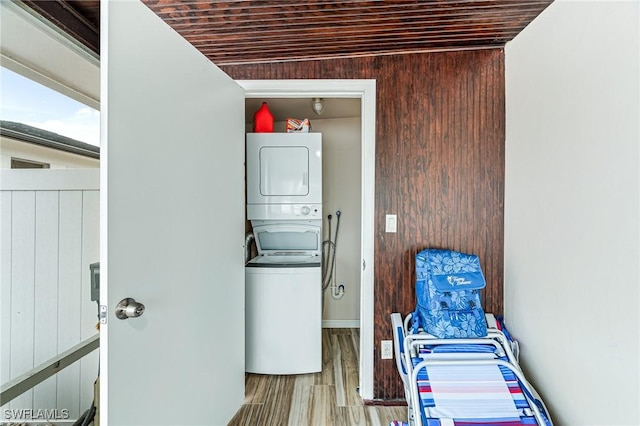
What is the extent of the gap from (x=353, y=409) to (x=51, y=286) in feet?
6.06

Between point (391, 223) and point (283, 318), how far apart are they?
1.12m

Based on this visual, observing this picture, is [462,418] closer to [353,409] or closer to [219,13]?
[353,409]

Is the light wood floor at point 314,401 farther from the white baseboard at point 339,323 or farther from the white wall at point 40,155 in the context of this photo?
the white wall at point 40,155

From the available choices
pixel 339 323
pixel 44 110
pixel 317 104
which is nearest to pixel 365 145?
pixel 317 104

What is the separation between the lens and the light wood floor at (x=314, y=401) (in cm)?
181

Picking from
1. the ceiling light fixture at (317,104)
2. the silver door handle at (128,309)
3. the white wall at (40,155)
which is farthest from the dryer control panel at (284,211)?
the silver door handle at (128,309)

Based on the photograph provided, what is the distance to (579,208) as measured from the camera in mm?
1239

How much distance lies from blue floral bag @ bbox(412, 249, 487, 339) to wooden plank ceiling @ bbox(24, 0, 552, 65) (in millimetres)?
1290

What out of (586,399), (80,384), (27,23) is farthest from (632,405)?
(27,23)

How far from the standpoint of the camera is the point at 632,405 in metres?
1.02

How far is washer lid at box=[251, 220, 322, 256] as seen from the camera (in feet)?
8.42

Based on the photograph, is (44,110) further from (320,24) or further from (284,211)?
(284,211)

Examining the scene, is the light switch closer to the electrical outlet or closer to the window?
the electrical outlet
